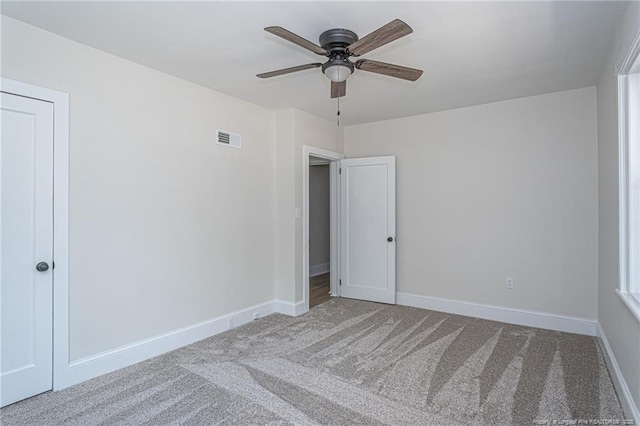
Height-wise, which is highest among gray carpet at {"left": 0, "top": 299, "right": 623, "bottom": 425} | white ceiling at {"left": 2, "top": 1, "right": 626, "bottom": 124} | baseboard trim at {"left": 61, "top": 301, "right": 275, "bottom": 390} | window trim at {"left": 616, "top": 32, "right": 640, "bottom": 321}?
white ceiling at {"left": 2, "top": 1, "right": 626, "bottom": 124}

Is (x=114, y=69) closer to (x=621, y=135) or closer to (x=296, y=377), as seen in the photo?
(x=296, y=377)

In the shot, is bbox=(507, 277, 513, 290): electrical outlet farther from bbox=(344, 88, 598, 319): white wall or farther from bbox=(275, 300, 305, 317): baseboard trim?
bbox=(275, 300, 305, 317): baseboard trim

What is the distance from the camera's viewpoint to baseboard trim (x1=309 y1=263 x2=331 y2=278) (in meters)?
6.95

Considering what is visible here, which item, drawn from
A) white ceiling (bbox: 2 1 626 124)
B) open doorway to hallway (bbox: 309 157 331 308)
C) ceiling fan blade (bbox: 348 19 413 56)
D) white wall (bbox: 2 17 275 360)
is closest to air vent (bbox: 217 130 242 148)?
white wall (bbox: 2 17 275 360)

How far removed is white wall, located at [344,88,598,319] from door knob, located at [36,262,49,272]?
390 centimetres

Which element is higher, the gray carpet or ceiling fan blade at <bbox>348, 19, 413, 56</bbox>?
ceiling fan blade at <bbox>348, 19, 413, 56</bbox>

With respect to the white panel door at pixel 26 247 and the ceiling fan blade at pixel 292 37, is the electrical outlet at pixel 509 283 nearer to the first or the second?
the ceiling fan blade at pixel 292 37

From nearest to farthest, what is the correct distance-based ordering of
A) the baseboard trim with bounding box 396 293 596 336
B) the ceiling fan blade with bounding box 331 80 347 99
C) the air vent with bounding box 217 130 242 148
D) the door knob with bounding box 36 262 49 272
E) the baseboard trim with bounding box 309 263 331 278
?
the door knob with bounding box 36 262 49 272, the ceiling fan blade with bounding box 331 80 347 99, the baseboard trim with bounding box 396 293 596 336, the air vent with bounding box 217 130 242 148, the baseboard trim with bounding box 309 263 331 278

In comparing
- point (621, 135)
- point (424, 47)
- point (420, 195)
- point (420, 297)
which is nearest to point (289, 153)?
point (420, 195)

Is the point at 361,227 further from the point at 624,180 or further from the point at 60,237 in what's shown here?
the point at 60,237

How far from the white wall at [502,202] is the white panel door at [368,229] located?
17cm

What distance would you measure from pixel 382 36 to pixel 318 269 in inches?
220

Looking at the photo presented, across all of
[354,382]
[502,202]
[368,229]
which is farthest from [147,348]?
[502,202]

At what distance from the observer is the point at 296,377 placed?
9.15 ft
